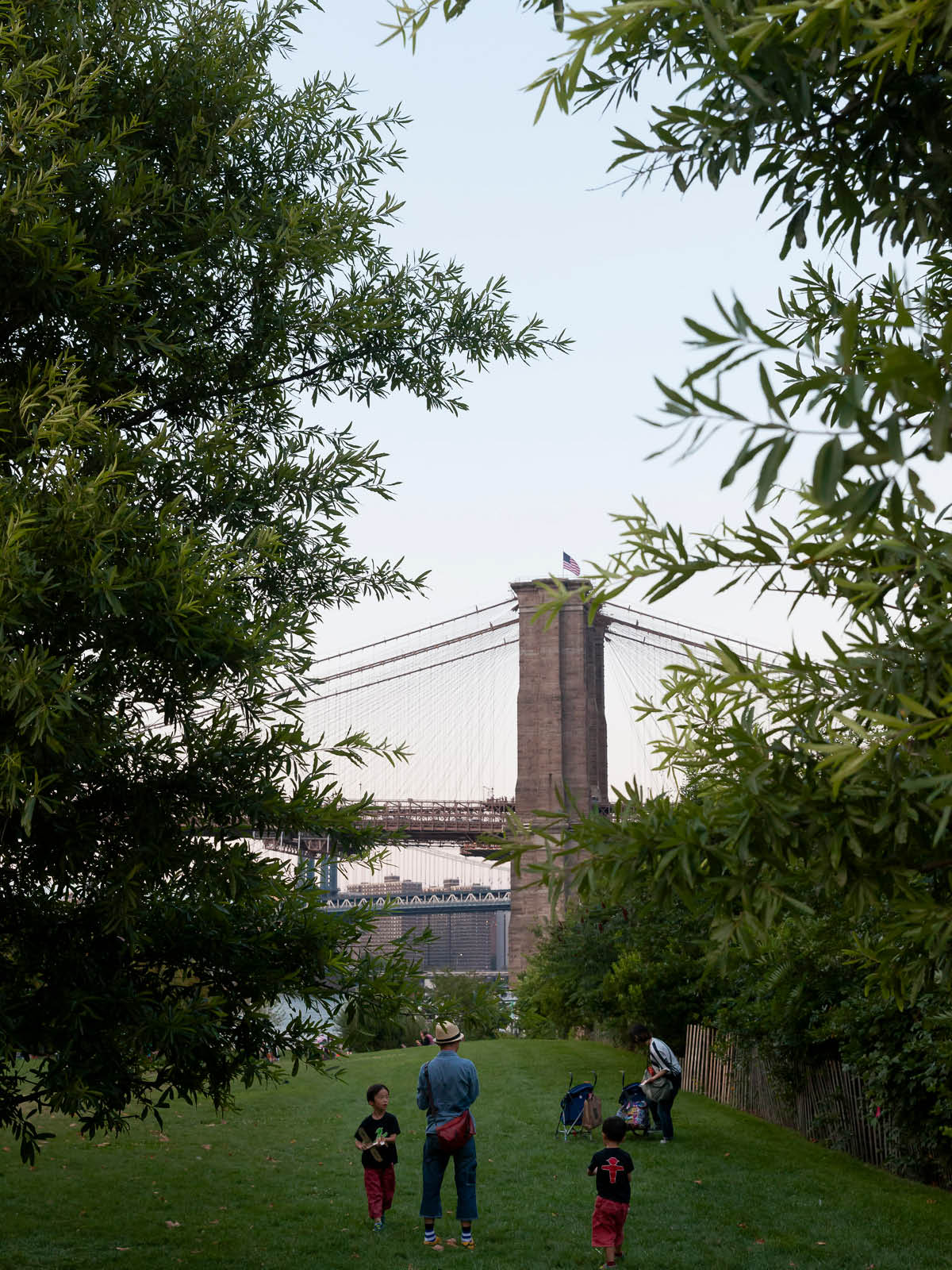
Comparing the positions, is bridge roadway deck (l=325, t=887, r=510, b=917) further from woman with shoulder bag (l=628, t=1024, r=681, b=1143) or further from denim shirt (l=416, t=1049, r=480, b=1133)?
denim shirt (l=416, t=1049, r=480, b=1133)

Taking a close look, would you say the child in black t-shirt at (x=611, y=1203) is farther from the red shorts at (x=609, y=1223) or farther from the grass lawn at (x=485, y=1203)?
the grass lawn at (x=485, y=1203)

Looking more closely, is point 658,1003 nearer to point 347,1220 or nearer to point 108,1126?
point 347,1220

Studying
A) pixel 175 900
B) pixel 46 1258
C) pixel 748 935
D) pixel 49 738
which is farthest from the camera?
pixel 46 1258

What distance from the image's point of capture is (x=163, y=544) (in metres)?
4.84

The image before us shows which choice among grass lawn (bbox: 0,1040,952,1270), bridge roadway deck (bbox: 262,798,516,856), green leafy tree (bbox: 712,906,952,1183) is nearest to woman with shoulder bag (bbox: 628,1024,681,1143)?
grass lawn (bbox: 0,1040,952,1270)

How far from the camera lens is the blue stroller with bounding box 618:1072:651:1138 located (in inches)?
516

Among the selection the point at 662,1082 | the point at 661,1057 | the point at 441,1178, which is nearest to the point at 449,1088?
the point at 441,1178

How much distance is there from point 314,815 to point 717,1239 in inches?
222

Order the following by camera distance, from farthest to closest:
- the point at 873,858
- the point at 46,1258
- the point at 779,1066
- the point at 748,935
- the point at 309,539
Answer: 1. the point at 779,1066
2. the point at 46,1258
3. the point at 309,539
4. the point at 748,935
5. the point at 873,858

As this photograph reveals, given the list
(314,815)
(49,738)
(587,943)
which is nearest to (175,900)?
(314,815)

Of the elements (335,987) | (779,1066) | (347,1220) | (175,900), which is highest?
(175,900)

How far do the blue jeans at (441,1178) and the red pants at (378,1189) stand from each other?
0.59m

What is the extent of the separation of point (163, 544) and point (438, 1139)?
5876mm

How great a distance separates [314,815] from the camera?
5.81 metres
